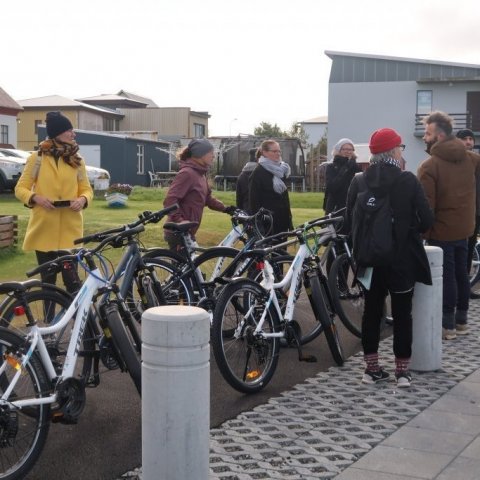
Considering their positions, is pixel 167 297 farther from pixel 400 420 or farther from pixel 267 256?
pixel 400 420

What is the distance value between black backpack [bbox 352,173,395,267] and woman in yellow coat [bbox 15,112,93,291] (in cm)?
228

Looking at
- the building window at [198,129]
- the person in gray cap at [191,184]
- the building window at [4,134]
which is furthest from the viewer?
the building window at [198,129]

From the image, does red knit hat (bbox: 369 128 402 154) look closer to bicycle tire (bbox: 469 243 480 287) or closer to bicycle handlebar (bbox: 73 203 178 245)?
bicycle handlebar (bbox: 73 203 178 245)

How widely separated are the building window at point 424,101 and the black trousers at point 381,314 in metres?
49.2

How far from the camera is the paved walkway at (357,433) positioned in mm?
4535

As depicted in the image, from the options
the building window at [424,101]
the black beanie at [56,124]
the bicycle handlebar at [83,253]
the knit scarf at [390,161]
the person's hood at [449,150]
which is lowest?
the bicycle handlebar at [83,253]

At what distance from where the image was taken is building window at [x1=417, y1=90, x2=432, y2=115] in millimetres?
53844

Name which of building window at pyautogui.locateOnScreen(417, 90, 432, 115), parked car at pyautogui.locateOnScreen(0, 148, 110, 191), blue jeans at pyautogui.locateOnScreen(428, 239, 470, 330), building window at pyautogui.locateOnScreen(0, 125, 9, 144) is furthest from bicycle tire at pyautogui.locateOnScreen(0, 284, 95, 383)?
building window at pyautogui.locateOnScreen(417, 90, 432, 115)

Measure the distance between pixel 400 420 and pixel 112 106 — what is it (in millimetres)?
74446

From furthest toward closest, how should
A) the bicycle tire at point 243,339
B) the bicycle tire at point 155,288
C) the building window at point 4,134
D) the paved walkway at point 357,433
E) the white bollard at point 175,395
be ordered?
the building window at point 4,134 < the bicycle tire at point 155,288 < the bicycle tire at point 243,339 < the paved walkway at point 357,433 < the white bollard at point 175,395

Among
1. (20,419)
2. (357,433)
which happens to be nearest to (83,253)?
(20,419)

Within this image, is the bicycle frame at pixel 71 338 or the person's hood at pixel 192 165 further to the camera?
the person's hood at pixel 192 165

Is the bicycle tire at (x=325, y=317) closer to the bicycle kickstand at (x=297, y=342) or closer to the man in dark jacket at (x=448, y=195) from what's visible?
the bicycle kickstand at (x=297, y=342)

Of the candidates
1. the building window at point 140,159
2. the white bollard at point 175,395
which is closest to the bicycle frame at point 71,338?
the white bollard at point 175,395
